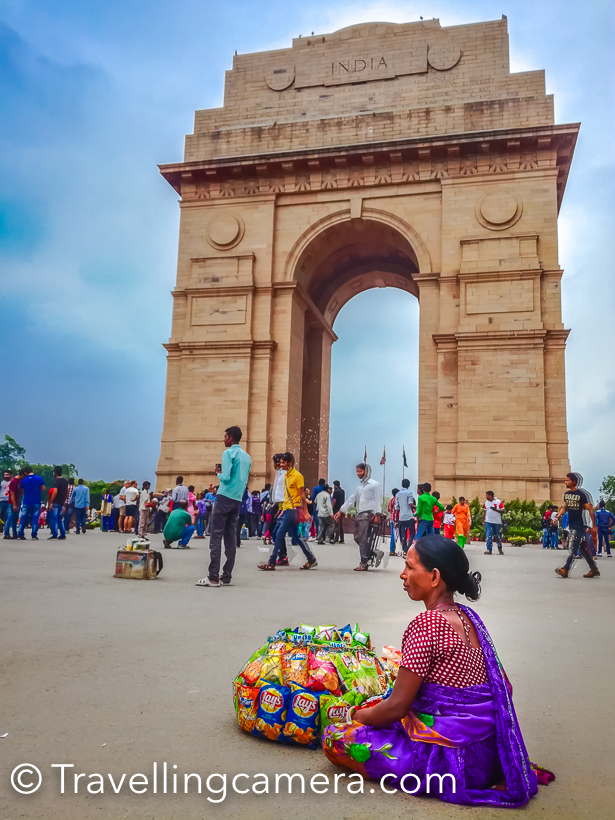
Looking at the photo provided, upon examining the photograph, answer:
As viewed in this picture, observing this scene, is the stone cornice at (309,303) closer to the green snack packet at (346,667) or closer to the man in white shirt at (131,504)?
the man in white shirt at (131,504)

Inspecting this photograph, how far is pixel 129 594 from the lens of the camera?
6980 millimetres

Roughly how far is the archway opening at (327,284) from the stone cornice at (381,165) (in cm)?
196

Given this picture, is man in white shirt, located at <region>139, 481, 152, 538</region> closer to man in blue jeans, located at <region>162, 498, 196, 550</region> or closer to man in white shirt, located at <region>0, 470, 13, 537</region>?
man in white shirt, located at <region>0, 470, 13, 537</region>

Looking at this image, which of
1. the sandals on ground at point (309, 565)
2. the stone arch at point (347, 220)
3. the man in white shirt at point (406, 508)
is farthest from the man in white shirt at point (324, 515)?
the stone arch at point (347, 220)

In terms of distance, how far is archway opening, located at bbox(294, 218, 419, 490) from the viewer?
82.4 feet

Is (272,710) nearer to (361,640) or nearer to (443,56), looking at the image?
(361,640)

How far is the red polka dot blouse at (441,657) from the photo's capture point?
246cm

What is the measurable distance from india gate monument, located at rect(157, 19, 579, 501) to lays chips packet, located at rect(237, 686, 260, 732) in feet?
59.9

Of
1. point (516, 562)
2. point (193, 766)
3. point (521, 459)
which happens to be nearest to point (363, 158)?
point (521, 459)

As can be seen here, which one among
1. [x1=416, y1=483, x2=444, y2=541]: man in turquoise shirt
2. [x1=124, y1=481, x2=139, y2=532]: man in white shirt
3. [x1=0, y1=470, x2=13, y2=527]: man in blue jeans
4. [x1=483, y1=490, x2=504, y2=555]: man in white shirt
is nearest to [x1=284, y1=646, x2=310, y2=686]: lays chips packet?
[x1=416, y1=483, x2=444, y2=541]: man in turquoise shirt

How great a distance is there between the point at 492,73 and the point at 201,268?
12167 millimetres

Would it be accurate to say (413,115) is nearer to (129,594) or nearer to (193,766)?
(129,594)

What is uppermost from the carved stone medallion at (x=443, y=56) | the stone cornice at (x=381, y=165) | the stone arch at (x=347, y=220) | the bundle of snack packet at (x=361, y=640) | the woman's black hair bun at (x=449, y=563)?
the carved stone medallion at (x=443, y=56)

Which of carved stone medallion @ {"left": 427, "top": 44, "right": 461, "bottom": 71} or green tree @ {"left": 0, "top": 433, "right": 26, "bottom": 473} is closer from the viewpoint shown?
carved stone medallion @ {"left": 427, "top": 44, "right": 461, "bottom": 71}
